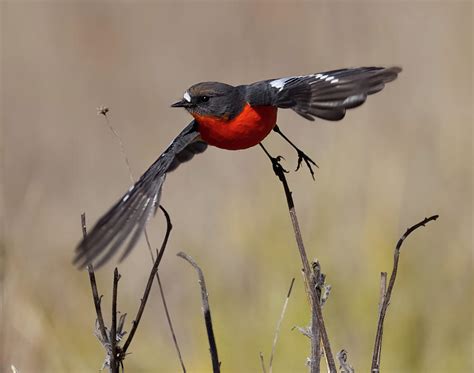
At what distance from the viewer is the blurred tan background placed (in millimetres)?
4188

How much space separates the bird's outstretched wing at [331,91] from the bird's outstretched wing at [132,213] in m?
0.28

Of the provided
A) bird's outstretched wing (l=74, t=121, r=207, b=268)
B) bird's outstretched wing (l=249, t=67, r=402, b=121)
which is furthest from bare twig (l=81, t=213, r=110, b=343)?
bird's outstretched wing (l=249, t=67, r=402, b=121)

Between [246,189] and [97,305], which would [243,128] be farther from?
[246,189]

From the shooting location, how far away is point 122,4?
10.2 metres

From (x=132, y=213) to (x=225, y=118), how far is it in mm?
486

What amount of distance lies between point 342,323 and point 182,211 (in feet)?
9.52

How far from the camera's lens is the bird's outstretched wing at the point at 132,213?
6.68ft

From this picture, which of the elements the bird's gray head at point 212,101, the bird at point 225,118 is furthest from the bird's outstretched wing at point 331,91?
the bird's gray head at point 212,101

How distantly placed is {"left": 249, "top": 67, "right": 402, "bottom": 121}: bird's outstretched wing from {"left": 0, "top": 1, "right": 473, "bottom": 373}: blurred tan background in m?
1.81

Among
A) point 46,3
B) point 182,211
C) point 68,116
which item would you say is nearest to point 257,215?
point 182,211

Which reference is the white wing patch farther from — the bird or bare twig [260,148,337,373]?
bare twig [260,148,337,373]

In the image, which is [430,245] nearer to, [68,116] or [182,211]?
[182,211]

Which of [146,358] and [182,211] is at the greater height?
[182,211]

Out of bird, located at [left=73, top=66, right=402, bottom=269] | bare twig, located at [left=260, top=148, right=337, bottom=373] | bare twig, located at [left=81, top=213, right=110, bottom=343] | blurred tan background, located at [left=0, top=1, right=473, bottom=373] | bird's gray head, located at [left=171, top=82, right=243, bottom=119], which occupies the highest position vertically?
blurred tan background, located at [left=0, top=1, right=473, bottom=373]
